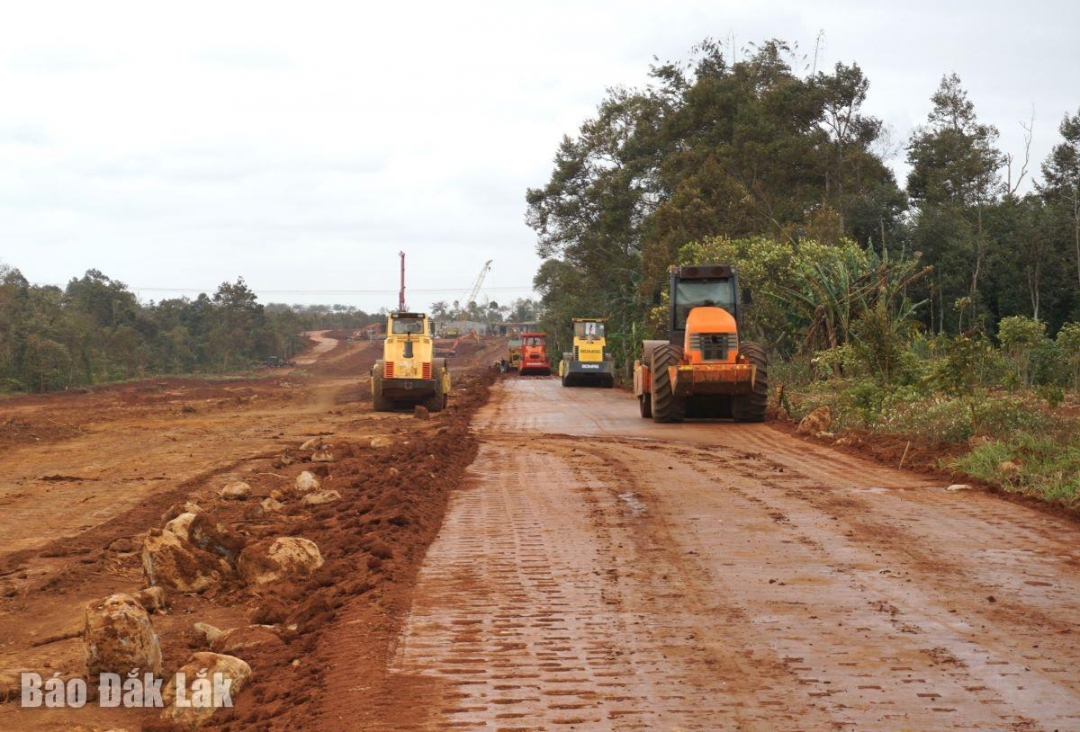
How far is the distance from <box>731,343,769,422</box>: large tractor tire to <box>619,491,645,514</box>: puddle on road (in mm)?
10466

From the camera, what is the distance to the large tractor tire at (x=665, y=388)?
22734 millimetres

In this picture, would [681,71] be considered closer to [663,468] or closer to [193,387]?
[193,387]

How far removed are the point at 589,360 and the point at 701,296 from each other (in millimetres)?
21219

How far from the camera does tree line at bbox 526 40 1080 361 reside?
39469 mm

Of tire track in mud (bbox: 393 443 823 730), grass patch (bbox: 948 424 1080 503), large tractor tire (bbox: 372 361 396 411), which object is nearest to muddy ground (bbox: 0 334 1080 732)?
tire track in mud (bbox: 393 443 823 730)

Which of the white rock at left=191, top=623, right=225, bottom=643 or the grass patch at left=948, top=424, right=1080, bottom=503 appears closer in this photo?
the white rock at left=191, top=623, right=225, bottom=643

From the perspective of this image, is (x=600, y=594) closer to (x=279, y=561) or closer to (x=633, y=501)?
(x=279, y=561)

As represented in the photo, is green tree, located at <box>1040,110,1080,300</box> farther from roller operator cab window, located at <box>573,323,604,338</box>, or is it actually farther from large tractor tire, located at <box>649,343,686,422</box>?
large tractor tire, located at <box>649,343,686,422</box>

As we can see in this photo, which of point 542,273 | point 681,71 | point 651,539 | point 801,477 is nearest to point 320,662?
Result: point 651,539

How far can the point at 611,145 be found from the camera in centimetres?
6300

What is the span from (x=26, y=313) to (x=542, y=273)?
2283 inches

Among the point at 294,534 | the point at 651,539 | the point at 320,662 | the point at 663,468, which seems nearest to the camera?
the point at 320,662

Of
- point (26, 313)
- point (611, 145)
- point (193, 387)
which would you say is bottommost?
point (193, 387)

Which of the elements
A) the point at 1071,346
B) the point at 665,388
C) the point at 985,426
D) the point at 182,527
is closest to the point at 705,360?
the point at 665,388
